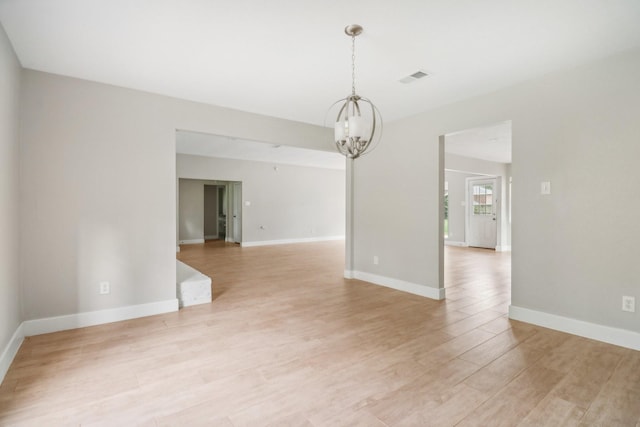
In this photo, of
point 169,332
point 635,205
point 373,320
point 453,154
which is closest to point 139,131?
point 169,332

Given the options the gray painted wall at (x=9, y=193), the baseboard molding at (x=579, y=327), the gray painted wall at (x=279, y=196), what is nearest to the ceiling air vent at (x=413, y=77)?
the baseboard molding at (x=579, y=327)

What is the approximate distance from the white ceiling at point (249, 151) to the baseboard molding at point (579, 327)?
157 inches

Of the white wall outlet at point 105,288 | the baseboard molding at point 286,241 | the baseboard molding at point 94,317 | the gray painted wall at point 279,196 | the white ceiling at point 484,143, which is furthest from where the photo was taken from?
the baseboard molding at point 286,241

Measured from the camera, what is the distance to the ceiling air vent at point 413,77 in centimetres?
308

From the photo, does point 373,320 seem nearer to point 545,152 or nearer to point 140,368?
point 140,368

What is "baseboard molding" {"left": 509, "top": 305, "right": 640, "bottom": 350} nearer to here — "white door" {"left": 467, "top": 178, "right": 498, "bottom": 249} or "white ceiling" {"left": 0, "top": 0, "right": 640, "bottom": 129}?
"white ceiling" {"left": 0, "top": 0, "right": 640, "bottom": 129}

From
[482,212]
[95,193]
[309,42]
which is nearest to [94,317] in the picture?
[95,193]

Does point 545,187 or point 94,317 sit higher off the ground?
point 545,187

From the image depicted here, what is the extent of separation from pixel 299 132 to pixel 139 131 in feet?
7.16

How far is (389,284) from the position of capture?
15.6ft

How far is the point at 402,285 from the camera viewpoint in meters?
4.55

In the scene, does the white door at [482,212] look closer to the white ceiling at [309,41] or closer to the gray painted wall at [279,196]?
the gray painted wall at [279,196]

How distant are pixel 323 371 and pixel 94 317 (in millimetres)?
2525

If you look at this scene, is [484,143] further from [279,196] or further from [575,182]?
[279,196]
